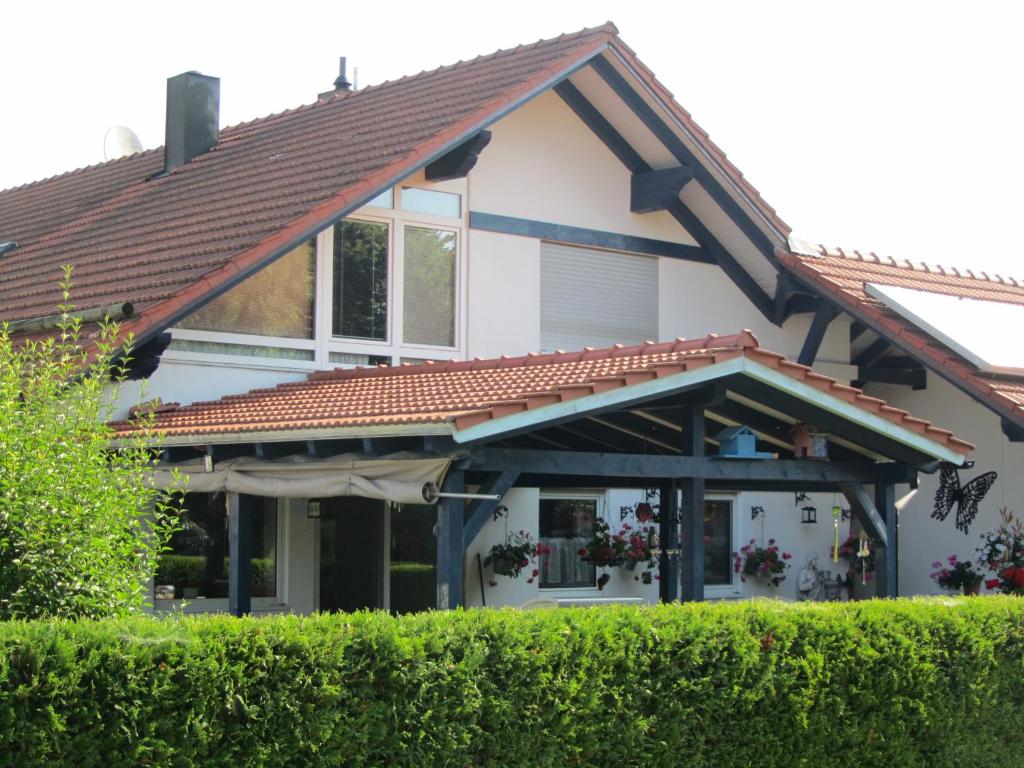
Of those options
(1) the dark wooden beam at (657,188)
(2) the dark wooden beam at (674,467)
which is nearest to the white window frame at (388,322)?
(1) the dark wooden beam at (657,188)

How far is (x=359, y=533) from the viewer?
1638 cm

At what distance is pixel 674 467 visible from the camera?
12.0 meters

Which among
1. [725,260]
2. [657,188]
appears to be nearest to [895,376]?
[725,260]

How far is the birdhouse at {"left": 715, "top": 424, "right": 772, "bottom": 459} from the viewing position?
12500mm

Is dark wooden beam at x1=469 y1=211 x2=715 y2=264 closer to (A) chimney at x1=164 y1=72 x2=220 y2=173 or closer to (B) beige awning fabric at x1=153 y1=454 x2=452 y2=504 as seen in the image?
(A) chimney at x1=164 y1=72 x2=220 y2=173

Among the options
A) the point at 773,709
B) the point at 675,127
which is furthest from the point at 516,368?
the point at 675,127

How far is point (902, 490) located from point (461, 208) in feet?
20.9

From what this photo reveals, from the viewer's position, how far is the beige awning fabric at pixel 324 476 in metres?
10.9

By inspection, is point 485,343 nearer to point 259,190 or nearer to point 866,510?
point 259,190

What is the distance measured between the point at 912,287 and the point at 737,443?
699cm

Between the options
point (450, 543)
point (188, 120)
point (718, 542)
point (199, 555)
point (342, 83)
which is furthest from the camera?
point (342, 83)

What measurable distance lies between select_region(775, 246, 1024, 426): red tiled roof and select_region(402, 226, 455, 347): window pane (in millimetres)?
3999

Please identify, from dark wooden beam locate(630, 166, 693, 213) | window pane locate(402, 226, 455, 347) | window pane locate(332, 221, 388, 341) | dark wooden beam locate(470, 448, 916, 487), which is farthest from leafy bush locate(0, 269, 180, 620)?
dark wooden beam locate(630, 166, 693, 213)

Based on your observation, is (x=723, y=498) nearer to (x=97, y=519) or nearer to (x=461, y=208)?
(x=461, y=208)
